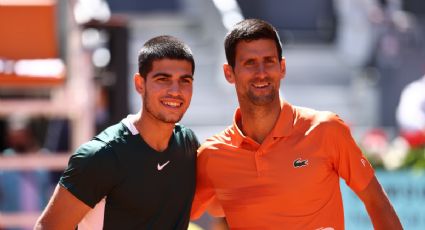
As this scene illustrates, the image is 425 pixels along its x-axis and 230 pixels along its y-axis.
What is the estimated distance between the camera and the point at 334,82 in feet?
52.0

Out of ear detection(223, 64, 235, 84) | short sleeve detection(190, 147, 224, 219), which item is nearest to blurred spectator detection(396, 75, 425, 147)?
short sleeve detection(190, 147, 224, 219)

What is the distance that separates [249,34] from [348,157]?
28.8 inches

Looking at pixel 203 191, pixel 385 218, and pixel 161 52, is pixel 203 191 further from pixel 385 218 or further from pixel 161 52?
pixel 385 218

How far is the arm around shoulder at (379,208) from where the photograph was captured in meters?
4.76

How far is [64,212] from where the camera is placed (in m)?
4.52

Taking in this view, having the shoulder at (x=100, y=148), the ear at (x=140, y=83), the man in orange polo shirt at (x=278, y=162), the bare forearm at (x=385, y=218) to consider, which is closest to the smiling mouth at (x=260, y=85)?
the man in orange polo shirt at (x=278, y=162)

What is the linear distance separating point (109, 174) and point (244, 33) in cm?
94

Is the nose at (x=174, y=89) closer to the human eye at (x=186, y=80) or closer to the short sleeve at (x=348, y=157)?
the human eye at (x=186, y=80)

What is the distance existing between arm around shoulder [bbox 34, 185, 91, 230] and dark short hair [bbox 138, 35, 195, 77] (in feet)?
2.24

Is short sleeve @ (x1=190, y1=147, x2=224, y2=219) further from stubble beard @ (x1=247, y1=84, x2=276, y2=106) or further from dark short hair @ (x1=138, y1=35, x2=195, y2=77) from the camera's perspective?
dark short hair @ (x1=138, y1=35, x2=195, y2=77)

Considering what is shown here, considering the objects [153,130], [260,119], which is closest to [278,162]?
[260,119]

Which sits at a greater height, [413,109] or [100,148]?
[100,148]

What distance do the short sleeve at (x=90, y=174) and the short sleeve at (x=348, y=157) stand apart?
105 cm

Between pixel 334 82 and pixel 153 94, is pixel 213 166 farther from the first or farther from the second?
pixel 334 82
